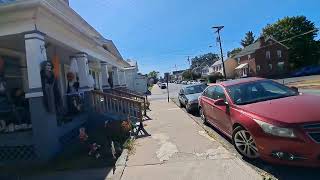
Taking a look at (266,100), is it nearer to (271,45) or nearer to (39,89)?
(39,89)

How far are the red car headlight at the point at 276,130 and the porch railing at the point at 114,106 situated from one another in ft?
21.2

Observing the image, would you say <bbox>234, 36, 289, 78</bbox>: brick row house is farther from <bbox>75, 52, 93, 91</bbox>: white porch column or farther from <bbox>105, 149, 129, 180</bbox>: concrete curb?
<bbox>105, 149, 129, 180</bbox>: concrete curb

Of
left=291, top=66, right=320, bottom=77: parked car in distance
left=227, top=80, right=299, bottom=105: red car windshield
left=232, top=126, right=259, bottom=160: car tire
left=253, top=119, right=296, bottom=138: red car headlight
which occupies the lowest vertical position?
left=232, top=126, right=259, bottom=160: car tire

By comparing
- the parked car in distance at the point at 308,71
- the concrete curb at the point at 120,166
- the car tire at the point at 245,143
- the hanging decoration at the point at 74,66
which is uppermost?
the hanging decoration at the point at 74,66

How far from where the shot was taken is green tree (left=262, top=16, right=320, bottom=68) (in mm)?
66125

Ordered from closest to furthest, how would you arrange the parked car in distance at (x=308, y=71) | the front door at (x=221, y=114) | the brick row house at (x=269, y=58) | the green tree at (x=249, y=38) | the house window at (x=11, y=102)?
the front door at (x=221, y=114) < the house window at (x=11, y=102) < the parked car in distance at (x=308, y=71) < the brick row house at (x=269, y=58) < the green tree at (x=249, y=38)

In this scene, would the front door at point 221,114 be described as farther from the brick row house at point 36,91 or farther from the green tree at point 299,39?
the green tree at point 299,39

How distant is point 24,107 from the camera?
947 centimetres

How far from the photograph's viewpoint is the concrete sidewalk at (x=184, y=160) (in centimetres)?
609

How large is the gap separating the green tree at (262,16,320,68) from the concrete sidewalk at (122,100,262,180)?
61377 millimetres

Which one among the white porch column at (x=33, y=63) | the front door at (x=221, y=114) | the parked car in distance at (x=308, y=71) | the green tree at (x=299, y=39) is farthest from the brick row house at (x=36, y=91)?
the green tree at (x=299, y=39)

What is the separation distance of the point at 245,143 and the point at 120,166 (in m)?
2.59

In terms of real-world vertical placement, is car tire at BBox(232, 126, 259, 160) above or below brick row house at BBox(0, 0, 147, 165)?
below

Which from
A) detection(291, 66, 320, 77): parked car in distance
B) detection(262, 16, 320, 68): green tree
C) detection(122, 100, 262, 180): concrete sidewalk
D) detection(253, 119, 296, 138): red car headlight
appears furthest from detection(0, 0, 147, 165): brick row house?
detection(262, 16, 320, 68): green tree
